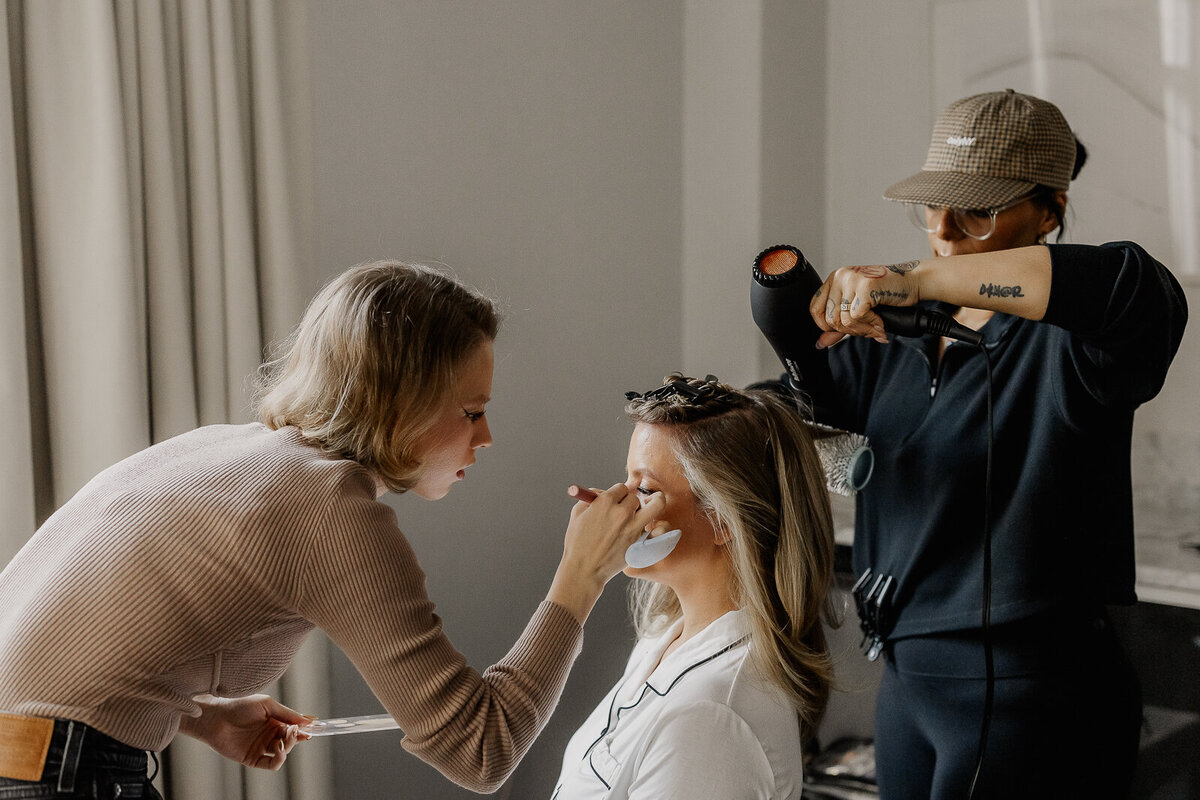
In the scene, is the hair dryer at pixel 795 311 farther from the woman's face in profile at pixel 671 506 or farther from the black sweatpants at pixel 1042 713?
the black sweatpants at pixel 1042 713

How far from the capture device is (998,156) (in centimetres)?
147

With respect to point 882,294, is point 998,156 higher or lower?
higher

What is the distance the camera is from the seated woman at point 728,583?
131cm

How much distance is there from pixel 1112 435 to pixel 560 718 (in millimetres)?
1900

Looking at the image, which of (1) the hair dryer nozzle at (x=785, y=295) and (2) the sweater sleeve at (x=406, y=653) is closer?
(2) the sweater sleeve at (x=406, y=653)

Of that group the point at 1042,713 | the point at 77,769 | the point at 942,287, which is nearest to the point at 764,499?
the point at 942,287

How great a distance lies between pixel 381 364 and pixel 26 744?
1.70ft

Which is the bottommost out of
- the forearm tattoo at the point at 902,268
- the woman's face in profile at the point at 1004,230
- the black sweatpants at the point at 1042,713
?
the black sweatpants at the point at 1042,713

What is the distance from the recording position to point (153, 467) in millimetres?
1154

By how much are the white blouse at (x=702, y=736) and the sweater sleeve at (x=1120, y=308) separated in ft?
1.87

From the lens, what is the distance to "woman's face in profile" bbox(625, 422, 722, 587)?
147cm

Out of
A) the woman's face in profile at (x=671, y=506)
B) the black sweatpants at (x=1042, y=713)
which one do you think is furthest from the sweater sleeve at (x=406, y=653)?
the black sweatpants at (x=1042, y=713)

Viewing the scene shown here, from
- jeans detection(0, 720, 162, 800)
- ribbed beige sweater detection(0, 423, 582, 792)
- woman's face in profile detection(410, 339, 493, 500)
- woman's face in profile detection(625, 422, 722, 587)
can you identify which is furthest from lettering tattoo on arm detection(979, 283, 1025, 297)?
jeans detection(0, 720, 162, 800)

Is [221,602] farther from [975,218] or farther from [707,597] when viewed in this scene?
[975,218]
